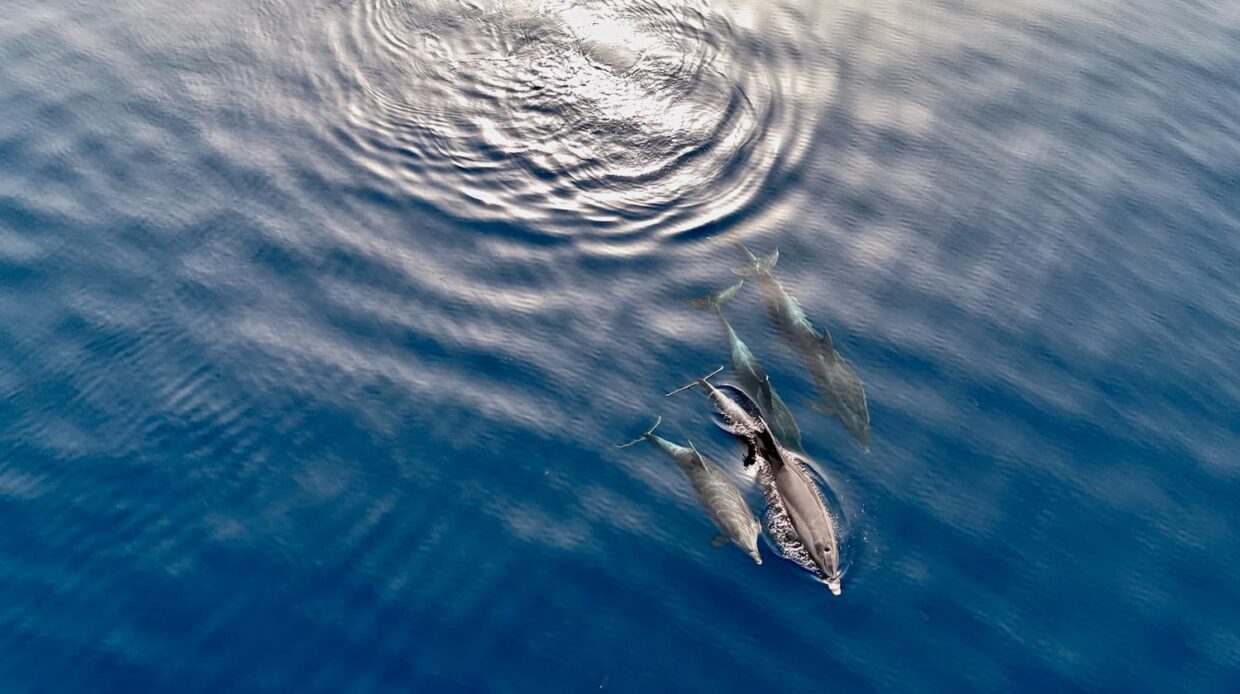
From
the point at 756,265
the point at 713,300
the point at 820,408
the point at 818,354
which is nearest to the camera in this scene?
the point at 820,408

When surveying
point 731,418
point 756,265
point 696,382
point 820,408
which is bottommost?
point 731,418

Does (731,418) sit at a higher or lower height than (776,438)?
lower

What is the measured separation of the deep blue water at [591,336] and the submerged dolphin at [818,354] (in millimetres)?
305

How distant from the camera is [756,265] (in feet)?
49.8

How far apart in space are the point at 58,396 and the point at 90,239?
3221 mm

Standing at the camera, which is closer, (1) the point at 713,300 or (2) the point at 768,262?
(1) the point at 713,300

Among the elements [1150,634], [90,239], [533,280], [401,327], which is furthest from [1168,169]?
[90,239]

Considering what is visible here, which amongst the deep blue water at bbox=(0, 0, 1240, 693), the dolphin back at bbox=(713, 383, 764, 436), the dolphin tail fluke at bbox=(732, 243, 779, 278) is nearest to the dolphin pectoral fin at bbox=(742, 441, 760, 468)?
the dolphin back at bbox=(713, 383, 764, 436)

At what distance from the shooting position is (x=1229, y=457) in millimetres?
13750

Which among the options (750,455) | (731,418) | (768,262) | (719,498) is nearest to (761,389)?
(731,418)

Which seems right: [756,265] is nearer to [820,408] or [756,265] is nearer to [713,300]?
[713,300]

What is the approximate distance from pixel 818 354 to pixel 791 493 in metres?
2.77

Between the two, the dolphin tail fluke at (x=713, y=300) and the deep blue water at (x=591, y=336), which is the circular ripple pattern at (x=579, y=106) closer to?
the deep blue water at (x=591, y=336)

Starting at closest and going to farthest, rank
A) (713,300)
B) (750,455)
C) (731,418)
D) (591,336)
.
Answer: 1. (750,455)
2. (731,418)
3. (591,336)
4. (713,300)
